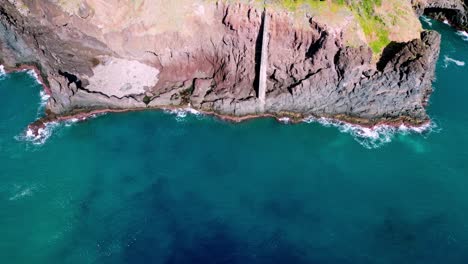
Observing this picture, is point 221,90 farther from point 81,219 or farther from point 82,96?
point 81,219

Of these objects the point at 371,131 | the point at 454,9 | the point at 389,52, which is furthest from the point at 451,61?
the point at 371,131

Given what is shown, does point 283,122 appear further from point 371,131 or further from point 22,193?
point 22,193

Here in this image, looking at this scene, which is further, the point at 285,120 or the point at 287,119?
the point at 287,119

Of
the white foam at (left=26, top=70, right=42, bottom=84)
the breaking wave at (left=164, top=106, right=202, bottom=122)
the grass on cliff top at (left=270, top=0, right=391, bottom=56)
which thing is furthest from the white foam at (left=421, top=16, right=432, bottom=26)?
the white foam at (left=26, top=70, right=42, bottom=84)

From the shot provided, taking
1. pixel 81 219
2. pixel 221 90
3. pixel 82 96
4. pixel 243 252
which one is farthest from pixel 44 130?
pixel 243 252

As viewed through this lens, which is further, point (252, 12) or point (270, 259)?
point (252, 12)

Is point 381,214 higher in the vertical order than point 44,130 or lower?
lower

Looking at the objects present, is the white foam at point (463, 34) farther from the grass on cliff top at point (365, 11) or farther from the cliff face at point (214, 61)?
the grass on cliff top at point (365, 11)

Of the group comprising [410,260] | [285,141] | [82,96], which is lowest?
[410,260]
